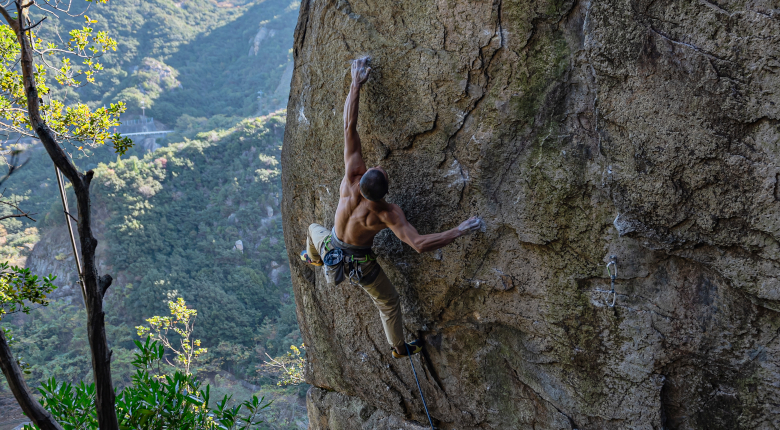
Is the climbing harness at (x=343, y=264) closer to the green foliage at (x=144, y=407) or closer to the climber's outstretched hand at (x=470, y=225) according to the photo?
the climber's outstretched hand at (x=470, y=225)

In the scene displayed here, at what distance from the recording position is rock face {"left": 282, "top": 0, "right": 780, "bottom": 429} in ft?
9.53

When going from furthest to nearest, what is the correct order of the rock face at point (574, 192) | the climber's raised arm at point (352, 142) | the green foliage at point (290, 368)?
the green foliage at point (290, 368) < the climber's raised arm at point (352, 142) < the rock face at point (574, 192)

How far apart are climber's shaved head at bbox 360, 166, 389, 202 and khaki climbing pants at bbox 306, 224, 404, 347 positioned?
76cm

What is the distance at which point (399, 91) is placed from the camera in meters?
3.94

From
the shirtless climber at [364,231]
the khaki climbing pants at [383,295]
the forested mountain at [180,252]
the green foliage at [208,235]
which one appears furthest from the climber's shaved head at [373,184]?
the green foliage at [208,235]

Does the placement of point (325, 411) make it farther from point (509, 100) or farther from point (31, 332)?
point (31, 332)

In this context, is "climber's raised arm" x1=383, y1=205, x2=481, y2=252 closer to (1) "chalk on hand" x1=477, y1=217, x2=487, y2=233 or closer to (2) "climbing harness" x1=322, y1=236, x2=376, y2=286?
(1) "chalk on hand" x1=477, y1=217, x2=487, y2=233

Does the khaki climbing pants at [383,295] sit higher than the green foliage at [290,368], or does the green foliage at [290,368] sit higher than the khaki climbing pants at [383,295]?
the khaki climbing pants at [383,295]

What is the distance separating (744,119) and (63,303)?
30.0 m

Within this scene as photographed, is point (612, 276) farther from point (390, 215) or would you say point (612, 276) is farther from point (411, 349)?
point (411, 349)

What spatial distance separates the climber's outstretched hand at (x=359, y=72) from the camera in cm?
386

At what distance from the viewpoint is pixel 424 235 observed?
346 centimetres

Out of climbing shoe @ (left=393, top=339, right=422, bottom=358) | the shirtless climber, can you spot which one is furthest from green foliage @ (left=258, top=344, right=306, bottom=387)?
the shirtless climber

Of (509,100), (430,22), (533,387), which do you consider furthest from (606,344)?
(430,22)
